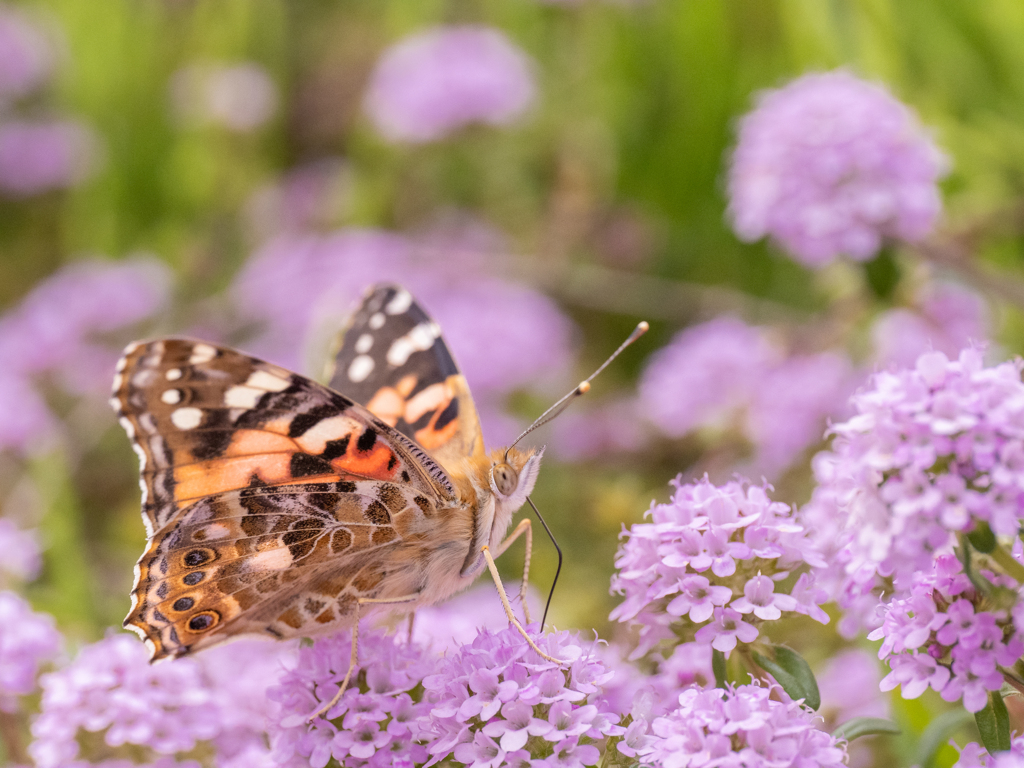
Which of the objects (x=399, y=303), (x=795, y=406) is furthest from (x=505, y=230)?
(x=399, y=303)

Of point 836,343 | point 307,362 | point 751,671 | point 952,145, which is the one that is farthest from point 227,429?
point 952,145

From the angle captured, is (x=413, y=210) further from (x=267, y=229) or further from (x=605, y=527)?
(x=605, y=527)

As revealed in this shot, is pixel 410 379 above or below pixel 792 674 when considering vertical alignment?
above

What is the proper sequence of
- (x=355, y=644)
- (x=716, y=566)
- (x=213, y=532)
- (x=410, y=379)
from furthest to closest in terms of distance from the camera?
(x=410, y=379) < (x=213, y=532) < (x=355, y=644) < (x=716, y=566)

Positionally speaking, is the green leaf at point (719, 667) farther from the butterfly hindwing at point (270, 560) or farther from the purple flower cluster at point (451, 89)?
the purple flower cluster at point (451, 89)

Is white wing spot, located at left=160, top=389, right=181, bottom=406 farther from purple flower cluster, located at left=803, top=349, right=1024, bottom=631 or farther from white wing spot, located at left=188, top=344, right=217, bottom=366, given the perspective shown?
purple flower cluster, located at left=803, top=349, right=1024, bottom=631

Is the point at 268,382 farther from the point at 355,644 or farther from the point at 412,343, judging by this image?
the point at 355,644

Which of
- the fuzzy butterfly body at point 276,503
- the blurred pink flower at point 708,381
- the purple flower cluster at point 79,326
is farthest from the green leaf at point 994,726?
the purple flower cluster at point 79,326

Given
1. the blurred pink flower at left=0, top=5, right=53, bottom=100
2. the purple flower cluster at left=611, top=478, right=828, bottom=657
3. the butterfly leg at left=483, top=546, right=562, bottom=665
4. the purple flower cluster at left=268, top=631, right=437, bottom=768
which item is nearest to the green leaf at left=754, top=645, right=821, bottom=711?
the purple flower cluster at left=611, top=478, right=828, bottom=657
